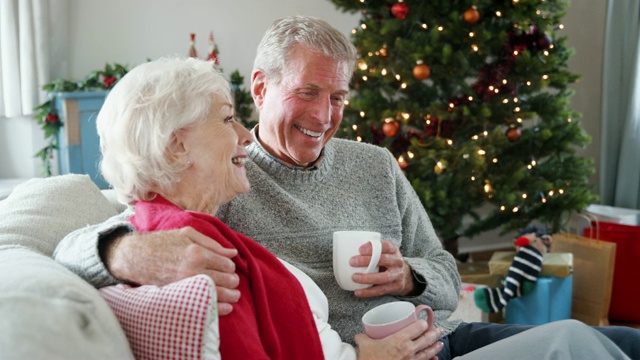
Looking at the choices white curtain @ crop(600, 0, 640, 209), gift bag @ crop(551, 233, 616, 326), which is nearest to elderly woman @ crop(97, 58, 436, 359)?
gift bag @ crop(551, 233, 616, 326)

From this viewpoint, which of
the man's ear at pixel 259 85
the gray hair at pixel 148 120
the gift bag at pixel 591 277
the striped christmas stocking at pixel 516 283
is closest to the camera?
the gray hair at pixel 148 120

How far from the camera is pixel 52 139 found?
3.82 m

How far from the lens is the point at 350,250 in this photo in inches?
57.5

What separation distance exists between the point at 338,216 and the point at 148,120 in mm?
608

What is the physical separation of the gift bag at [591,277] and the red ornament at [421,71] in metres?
1.00

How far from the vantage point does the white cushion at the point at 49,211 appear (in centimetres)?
129

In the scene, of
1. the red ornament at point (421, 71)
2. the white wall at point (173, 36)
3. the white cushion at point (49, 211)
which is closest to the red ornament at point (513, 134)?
the red ornament at point (421, 71)

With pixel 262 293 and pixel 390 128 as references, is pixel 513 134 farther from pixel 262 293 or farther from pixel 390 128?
pixel 262 293

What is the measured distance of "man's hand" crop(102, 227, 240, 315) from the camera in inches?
40.4

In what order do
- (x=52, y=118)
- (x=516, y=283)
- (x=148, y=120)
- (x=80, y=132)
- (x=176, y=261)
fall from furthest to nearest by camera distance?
1. (x=52, y=118)
2. (x=80, y=132)
3. (x=516, y=283)
4. (x=148, y=120)
5. (x=176, y=261)

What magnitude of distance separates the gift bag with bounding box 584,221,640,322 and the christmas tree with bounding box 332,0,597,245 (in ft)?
0.75

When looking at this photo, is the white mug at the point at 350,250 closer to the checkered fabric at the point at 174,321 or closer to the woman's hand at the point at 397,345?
the woman's hand at the point at 397,345

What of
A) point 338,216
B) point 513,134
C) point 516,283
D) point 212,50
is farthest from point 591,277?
point 212,50

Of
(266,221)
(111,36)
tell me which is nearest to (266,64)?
(266,221)
